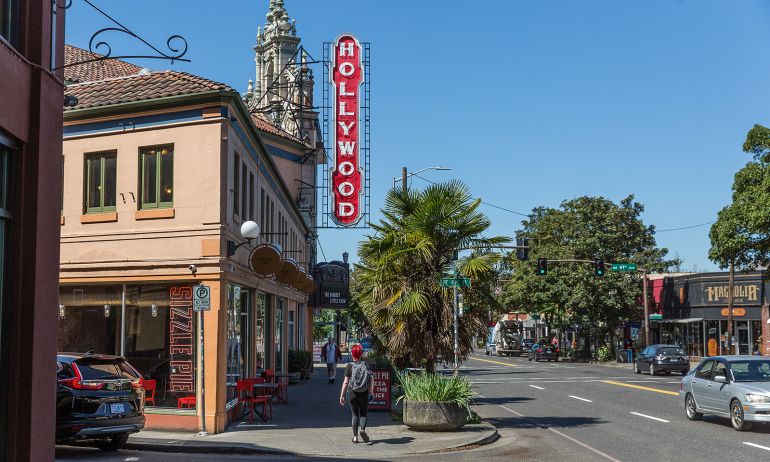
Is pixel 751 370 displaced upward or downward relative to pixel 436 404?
upward

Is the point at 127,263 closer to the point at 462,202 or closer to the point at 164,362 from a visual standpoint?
the point at 164,362

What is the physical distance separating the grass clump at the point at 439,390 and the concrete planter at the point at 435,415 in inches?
4.7

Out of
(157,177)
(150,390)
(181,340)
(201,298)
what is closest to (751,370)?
(201,298)

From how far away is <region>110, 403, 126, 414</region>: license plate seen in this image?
45.8ft

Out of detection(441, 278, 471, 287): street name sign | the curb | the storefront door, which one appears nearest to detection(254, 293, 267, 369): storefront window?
detection(441, 278, 471, 287): street name sign

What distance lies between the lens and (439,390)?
679 inches

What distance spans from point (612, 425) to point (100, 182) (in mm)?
12244

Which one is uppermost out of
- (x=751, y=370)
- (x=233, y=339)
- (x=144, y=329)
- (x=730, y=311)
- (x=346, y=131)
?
(x=346, y=131)

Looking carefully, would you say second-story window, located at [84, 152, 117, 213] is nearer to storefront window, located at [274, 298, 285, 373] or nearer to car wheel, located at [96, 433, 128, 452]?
car wheel, located at [96, 433, 128, 452]

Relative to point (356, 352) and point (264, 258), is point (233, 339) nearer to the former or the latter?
point (264, 258)

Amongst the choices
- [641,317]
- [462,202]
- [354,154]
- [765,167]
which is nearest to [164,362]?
[462,202]

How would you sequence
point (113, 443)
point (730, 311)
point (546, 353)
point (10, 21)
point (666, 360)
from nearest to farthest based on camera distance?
point (10, 21) → point (113, 443) → point (666, 360) → point (730, 311) → point (546, 353)

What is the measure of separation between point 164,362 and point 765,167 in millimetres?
23479

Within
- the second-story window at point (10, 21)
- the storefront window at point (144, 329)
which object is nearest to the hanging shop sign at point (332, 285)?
the storefront window at point (144, 329)
